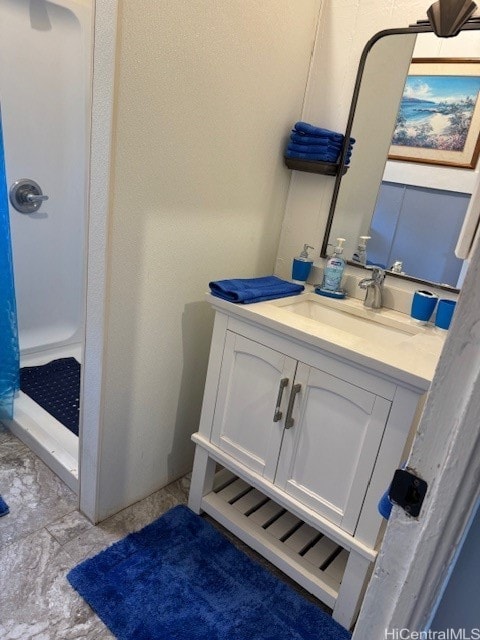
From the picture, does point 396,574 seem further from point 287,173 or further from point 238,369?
point 287,173

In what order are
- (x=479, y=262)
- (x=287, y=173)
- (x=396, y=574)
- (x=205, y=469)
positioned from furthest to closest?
(x=287, y=173) → (x=205, y=469) → (x=396, y=574) → (x=479, y=262)

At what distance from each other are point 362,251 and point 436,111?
0.51 m

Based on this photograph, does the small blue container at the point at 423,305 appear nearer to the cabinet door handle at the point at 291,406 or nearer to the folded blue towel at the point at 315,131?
the cabinet door handle at the point at 291,406

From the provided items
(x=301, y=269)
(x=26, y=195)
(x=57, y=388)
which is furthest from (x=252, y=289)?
(x=26, y=195)

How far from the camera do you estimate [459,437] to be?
498mm

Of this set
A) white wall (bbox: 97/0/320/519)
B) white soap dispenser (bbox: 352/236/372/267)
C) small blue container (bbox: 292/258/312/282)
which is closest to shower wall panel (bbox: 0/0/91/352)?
white wall (bbox: 97/0/320/519)

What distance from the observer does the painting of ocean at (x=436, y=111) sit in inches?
54.6

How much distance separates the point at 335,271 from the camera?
169 cm

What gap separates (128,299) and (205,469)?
69cm

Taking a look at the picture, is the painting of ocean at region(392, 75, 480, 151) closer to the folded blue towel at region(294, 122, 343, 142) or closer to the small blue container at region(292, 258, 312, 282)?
the folded blue towel at region(294, 122, 343, 142)

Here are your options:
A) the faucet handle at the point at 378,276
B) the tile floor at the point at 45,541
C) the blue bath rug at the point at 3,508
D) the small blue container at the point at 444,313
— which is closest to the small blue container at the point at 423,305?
A: the small blue container at the point at 444,313

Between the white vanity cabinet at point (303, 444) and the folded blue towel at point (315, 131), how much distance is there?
737 millimetres

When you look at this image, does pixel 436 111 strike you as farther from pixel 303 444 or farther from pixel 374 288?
pixel 303 444

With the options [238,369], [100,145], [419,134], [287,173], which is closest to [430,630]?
[238,369]
